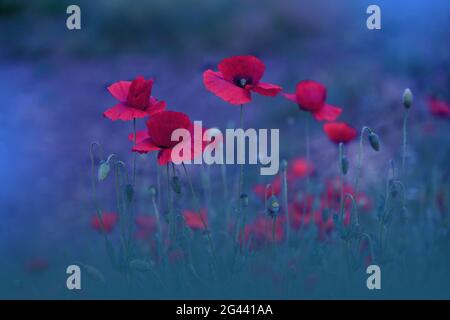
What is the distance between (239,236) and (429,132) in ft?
1.70

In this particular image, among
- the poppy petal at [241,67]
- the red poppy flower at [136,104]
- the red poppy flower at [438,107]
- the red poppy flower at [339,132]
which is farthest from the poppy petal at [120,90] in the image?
the red poppy flower at [438,107]

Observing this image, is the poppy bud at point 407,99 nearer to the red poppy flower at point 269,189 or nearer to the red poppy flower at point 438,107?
the red poppy flower at point 438,107

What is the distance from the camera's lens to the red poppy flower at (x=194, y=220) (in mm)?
1952

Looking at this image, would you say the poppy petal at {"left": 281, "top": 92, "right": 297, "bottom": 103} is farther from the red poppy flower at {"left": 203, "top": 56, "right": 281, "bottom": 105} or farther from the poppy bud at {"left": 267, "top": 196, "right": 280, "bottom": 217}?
the poppy bud at {"left": 267, "top": 196, "right": 280, "bottom": 217}

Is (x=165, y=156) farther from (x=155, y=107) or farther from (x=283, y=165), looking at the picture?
(x=283, y=165)

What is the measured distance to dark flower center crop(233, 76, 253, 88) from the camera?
1877 mm

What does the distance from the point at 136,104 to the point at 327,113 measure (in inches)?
16.8

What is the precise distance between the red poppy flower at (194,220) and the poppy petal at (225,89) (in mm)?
273

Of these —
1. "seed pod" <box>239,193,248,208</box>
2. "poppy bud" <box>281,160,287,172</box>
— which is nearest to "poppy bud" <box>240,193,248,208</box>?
"seed pod" <box>239,193,248,208</box>

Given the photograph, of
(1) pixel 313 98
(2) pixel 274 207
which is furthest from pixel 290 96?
(2) pixel 274 207

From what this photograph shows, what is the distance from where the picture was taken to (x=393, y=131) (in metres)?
2.06

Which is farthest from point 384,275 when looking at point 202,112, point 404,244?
point 202,112

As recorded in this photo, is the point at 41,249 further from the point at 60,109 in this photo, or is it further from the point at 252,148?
the point at 252,148

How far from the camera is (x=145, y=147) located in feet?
5.96
